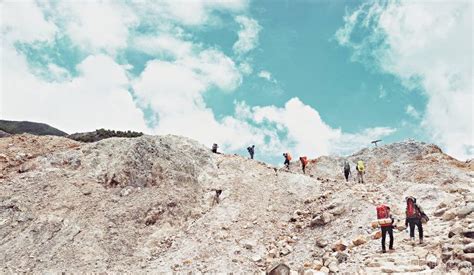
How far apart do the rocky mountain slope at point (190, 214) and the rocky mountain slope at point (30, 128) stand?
47010 mm

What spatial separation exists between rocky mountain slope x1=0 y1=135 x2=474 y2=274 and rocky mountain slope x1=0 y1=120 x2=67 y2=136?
4701cm

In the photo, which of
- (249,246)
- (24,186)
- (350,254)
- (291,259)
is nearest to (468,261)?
(350,254)

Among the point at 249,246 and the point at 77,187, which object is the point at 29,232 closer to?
the point at 77,187

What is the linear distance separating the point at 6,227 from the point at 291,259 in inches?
580

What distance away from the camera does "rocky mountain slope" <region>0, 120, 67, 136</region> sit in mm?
75312

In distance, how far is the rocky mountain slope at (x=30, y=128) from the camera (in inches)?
2965

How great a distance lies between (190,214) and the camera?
1010 inches

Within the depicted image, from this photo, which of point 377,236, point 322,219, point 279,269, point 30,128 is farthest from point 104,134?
point 377,236

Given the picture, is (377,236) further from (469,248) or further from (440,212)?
(469,248)

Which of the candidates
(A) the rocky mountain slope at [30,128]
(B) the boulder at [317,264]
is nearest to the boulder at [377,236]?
(B) the boulder at [317,264]

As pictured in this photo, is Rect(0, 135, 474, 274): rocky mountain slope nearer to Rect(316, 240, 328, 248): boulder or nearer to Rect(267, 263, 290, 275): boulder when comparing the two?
Rect(316, 240, 328, 248): boulder

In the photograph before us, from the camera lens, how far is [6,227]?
2291 centimetres

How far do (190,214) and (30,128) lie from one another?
61.0m

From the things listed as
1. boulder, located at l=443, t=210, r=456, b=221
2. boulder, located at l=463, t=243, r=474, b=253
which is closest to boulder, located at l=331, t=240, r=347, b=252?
boulder, located at l=443, t=210, r=456, b=221
